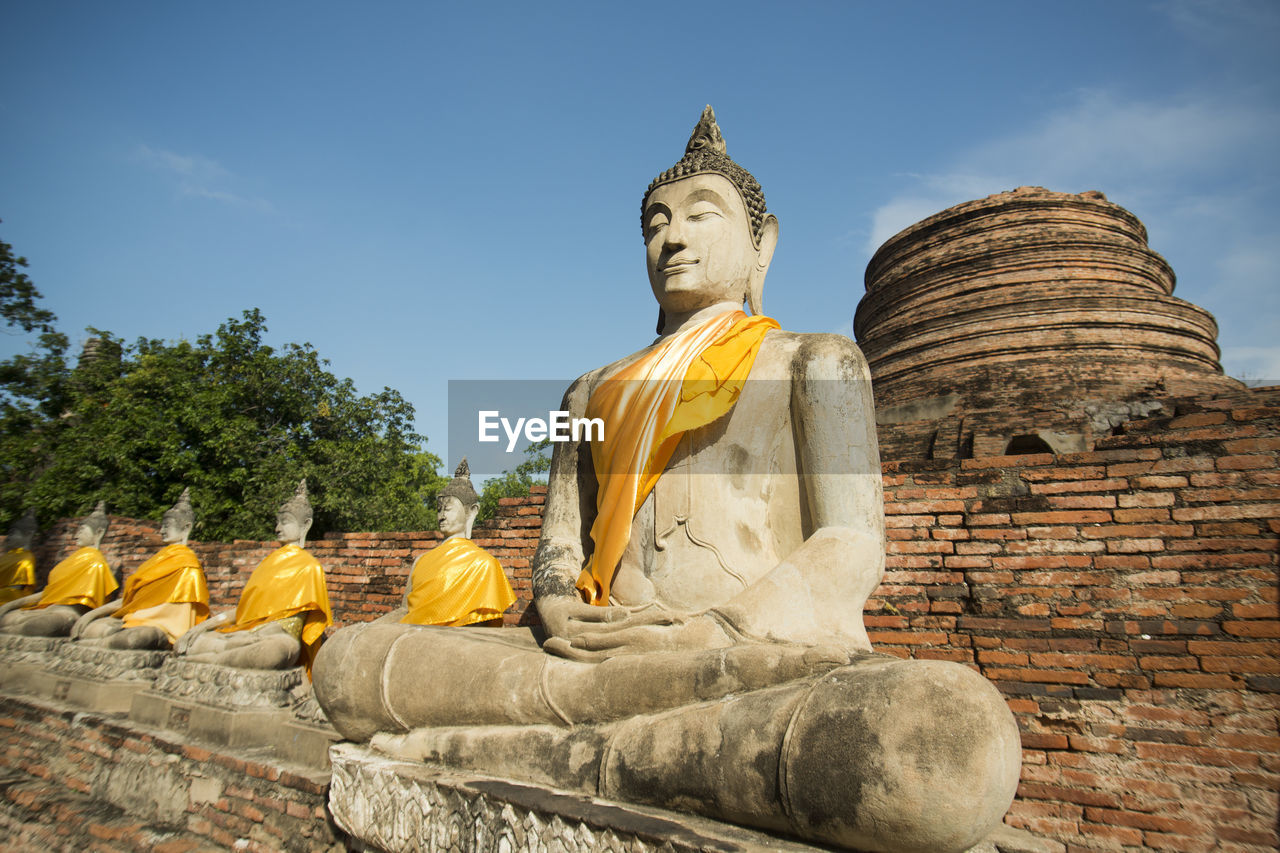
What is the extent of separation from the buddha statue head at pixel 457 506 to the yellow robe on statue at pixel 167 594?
2.84 meters

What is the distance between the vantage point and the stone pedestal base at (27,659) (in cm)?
603

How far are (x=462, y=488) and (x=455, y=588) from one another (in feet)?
3.70

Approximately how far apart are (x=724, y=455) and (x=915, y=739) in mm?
1226

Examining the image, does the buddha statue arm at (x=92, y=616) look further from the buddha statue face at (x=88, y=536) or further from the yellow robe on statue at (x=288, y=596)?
the buddha statue face at (x=88, y=536)

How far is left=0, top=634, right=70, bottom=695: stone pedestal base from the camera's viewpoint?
603cm

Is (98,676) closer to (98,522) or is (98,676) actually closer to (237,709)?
(237,709)

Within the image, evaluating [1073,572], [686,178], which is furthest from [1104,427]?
[686,178]

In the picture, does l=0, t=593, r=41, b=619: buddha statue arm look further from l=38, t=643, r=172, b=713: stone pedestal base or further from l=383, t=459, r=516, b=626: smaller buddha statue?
Answer: l=383, t=459, r=516, b=626: smaller buddha statue

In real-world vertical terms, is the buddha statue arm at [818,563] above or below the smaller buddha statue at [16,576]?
above

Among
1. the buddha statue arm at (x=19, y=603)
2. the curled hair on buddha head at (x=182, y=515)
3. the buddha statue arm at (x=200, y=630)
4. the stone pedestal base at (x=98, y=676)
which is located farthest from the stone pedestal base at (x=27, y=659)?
the buddha statue arm at (x=200, y=630)

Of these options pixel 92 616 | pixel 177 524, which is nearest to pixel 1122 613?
pixel 177 524

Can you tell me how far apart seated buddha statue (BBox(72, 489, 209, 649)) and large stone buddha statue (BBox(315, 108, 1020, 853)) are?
5.16m

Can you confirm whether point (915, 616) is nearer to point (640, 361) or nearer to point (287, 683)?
point (640, 361)

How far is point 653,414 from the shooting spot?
2.49 meters
